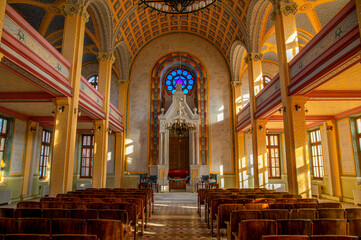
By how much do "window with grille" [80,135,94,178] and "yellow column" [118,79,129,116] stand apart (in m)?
3.49

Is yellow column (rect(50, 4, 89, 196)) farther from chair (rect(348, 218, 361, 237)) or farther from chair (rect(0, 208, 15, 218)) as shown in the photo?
chair (rect(348, 218, 361, 237))

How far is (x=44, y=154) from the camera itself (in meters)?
15.6

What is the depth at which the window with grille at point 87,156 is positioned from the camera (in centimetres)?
1820

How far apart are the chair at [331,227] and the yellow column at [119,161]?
14.0 meters

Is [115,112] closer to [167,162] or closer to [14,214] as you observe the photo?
[167,162]

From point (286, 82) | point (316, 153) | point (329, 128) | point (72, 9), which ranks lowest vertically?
point (316, 153)

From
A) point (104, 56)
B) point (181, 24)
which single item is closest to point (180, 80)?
point (181, 24)

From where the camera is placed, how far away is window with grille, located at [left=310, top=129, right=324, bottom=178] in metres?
15.1

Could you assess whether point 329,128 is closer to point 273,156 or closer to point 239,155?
point 273,156

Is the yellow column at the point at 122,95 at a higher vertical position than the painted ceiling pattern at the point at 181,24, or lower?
lower

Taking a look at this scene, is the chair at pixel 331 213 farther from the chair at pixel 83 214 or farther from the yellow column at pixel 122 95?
the yellow column at pixel 122 95

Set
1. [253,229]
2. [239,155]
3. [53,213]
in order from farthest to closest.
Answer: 1. [239,155]
2. [53,213]
3. [253,229]

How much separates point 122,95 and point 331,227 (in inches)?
633

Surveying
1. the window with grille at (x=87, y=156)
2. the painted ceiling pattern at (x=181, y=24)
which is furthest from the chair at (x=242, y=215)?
the window with grille at (x=87, y=156)
